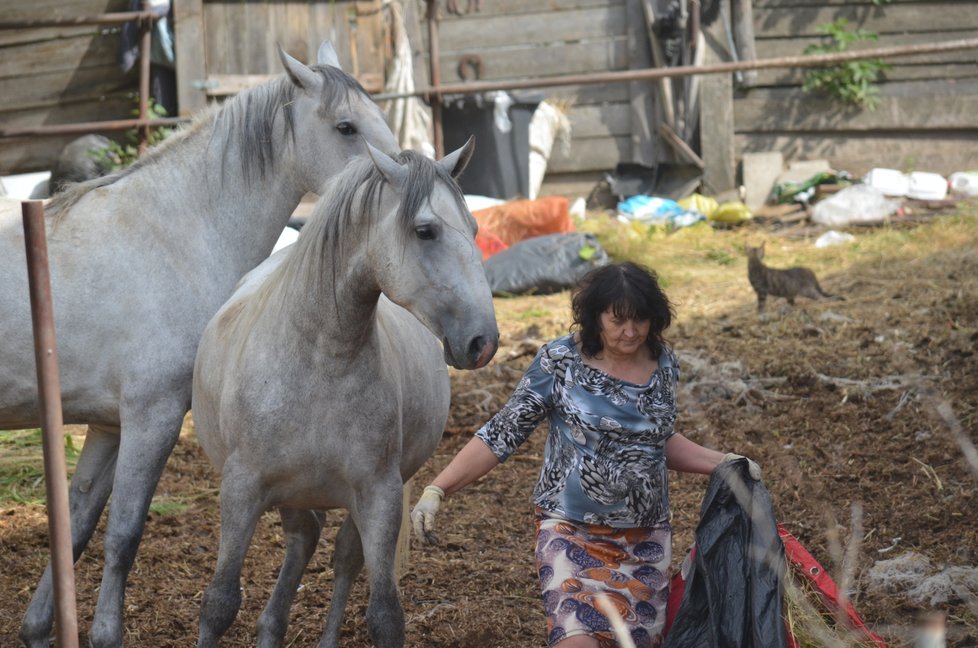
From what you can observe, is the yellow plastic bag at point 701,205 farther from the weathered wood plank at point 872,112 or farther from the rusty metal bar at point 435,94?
the rusty metal bar at point 435,94

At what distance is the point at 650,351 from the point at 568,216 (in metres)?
6.64

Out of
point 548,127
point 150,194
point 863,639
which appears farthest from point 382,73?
point 863,639

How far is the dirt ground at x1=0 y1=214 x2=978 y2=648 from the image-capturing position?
378 centimetres

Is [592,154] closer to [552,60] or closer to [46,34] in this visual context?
[552,60]

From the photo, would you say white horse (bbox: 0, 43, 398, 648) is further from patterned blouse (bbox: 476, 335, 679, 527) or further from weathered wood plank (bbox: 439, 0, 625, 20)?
weathered wood plank (bbox: 439, 0, 625, 20)

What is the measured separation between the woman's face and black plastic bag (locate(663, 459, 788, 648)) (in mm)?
401

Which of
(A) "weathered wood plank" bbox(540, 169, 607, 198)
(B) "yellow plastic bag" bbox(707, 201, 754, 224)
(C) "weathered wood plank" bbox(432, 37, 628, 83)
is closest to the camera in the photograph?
(B) "yellow plastic bag" bbox(707, 201, 754, 224)

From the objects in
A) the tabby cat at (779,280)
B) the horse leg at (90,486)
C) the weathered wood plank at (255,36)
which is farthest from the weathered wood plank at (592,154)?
the horse leg at (90,486)

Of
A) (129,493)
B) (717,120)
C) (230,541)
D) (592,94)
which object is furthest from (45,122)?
(230,541)

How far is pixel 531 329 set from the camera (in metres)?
7.27

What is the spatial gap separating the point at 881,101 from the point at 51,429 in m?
10.5

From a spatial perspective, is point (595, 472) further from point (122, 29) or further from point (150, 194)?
point (122, 29)

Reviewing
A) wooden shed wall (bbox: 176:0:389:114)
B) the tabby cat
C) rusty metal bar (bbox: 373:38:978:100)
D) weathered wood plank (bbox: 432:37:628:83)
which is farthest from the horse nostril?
weathered wood plank (bbox: 432:37:628:83)

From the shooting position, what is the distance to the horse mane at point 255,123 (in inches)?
147
